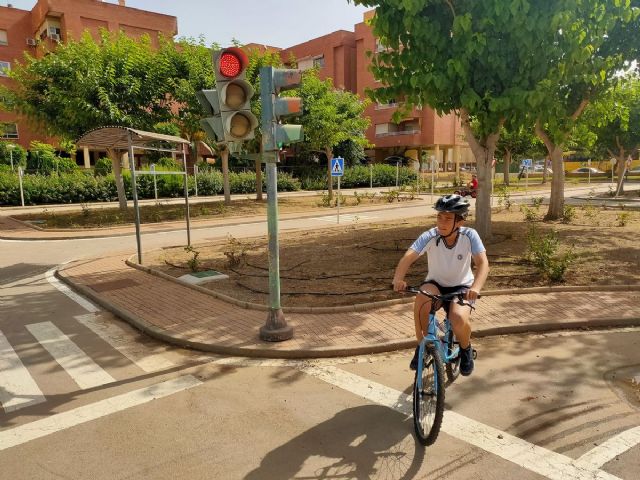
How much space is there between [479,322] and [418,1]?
526 centimetres

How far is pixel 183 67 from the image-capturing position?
63.4 ft

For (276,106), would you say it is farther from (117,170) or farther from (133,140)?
(117,170)

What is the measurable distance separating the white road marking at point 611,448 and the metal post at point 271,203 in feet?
10.7

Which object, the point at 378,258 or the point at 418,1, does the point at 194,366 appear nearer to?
the point at 378,258

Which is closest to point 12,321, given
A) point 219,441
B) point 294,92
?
point 219,441

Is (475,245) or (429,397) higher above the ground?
(475,245)

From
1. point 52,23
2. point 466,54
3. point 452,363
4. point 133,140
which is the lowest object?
point 452,363

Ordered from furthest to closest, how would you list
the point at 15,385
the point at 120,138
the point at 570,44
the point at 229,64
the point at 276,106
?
1. the point at 120,138
2. the point at 570,44
3. the point at 276,106
4. the point at 229,64
5. the point at 15,385

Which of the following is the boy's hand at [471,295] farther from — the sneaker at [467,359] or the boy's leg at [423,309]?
the sneaker at [467,359]

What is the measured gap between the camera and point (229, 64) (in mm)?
5016

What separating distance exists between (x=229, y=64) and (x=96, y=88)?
45.1ft

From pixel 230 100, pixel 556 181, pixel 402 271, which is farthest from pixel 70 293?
pixel 556 181

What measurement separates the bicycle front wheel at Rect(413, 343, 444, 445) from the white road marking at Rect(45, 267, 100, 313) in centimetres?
550

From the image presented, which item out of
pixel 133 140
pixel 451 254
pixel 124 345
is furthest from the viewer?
pixel 133 140
